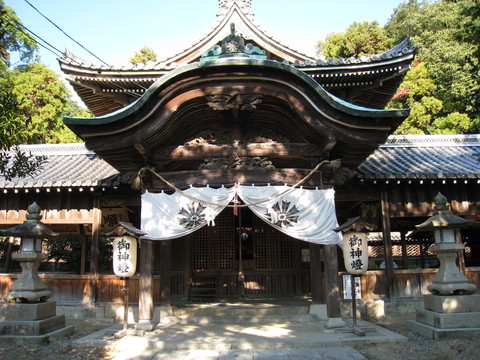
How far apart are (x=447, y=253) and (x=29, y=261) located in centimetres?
937

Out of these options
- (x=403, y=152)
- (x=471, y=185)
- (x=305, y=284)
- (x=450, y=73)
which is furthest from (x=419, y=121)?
(x=305, y=284)

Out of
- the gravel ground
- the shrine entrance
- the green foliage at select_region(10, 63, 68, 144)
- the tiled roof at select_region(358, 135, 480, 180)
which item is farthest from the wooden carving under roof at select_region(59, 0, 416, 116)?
the green foliage at select_region(10, 63, 68, 144)

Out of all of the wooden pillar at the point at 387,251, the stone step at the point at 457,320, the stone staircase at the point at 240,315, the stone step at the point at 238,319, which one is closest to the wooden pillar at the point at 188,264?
the stone staircase at the point at 240,315

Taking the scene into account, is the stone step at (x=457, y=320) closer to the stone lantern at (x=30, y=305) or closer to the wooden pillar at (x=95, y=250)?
the stone lantern at (x=30, y=305)

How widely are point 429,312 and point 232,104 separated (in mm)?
6130

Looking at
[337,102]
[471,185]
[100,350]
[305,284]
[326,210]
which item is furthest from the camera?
[305,284]

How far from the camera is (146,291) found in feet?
26.9

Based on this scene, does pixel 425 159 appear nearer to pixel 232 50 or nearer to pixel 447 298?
pixel 447 298

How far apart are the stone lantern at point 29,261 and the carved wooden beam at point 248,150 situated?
11.9 ft

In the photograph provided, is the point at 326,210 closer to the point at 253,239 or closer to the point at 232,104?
the point at 232,104

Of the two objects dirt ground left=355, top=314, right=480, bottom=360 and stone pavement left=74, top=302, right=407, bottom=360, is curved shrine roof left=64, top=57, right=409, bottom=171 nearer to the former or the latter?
stone pavement left=74, top=302, right=407, bottom=360

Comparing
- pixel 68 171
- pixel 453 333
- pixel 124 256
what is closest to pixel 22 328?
pixel 124 256

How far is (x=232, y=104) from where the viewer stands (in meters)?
7.86

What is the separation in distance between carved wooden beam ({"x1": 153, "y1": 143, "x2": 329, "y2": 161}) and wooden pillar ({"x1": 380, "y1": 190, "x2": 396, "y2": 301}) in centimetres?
355
